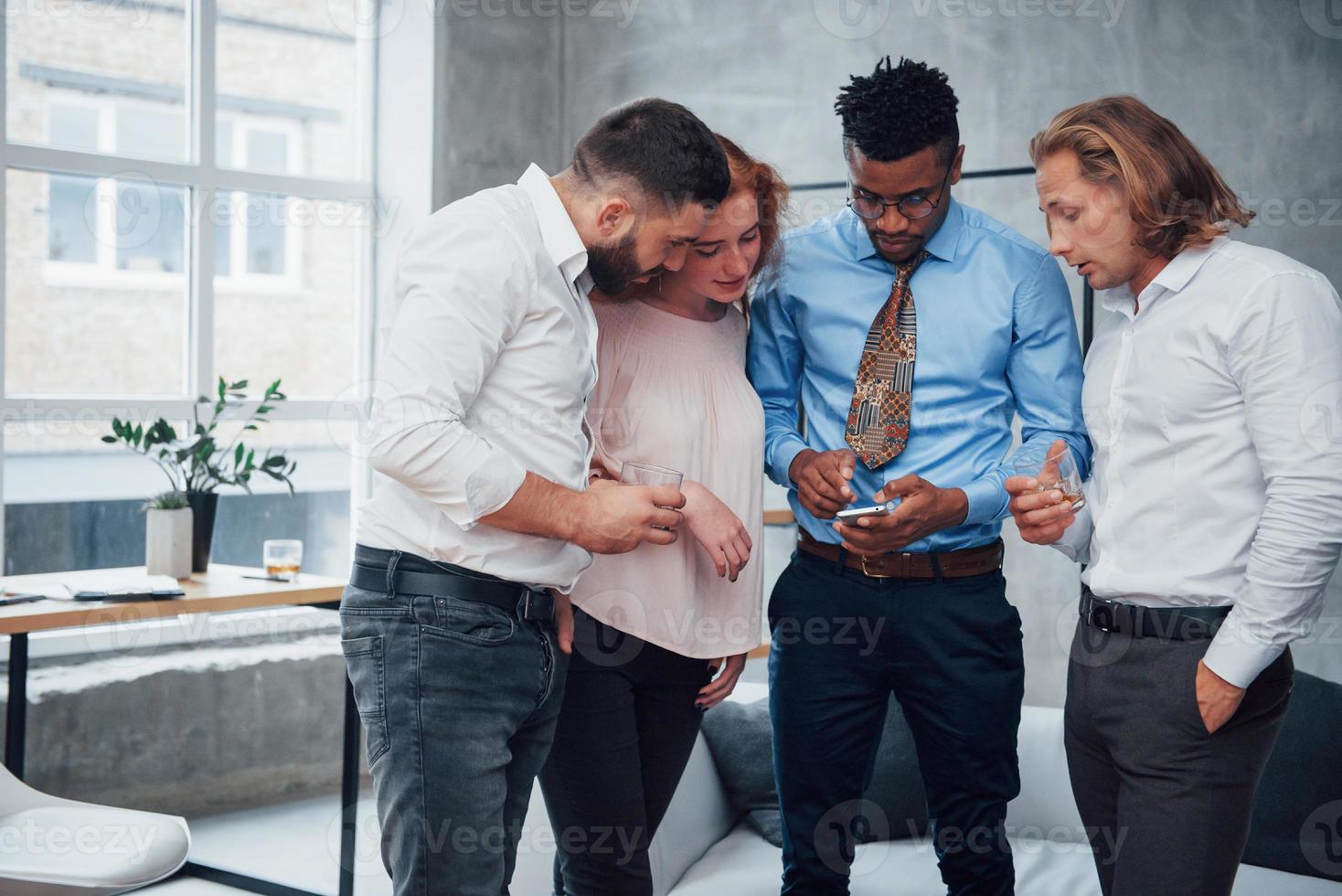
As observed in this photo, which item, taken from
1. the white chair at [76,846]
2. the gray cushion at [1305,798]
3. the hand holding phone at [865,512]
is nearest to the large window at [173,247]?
the white chair at [76,846]

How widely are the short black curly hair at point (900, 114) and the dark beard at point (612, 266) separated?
0.45 m

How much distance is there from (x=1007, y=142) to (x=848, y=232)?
2.13 meters

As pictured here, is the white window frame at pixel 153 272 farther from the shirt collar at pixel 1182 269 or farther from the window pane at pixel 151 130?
the shirt collar at pixel 1182 269

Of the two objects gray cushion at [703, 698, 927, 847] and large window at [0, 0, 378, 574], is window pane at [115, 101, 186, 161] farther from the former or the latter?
gray cushion at [703, 698, 927, 847]

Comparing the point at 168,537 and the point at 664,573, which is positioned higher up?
the point at 664,573

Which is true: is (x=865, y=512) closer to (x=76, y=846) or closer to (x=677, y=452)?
(x=677, y=452)

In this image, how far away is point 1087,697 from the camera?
1.66 metres

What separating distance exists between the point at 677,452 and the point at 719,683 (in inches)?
14.3

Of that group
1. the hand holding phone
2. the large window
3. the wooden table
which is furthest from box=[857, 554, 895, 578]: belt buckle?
the large window

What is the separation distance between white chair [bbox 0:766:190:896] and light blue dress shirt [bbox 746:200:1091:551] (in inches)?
54.9

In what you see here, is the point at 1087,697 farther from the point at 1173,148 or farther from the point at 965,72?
the point at 965,72

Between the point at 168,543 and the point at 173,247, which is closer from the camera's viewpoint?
the point at 168,543

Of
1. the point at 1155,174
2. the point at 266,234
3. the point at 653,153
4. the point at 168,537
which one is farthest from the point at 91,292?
the point at 1155,174

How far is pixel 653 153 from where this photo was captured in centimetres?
162
